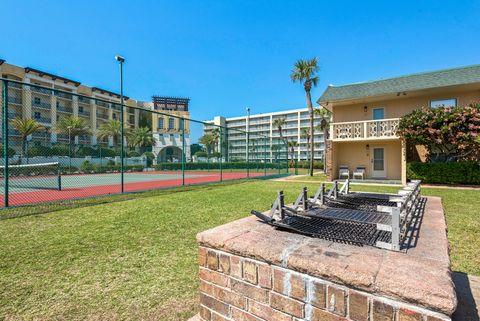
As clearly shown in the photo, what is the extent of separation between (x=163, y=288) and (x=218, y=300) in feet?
4.10

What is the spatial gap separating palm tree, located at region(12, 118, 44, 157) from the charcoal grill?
10012mm

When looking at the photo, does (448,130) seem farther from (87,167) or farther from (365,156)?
(87,167)

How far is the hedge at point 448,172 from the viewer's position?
41.6ft

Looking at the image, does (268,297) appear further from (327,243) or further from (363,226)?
(363,226)

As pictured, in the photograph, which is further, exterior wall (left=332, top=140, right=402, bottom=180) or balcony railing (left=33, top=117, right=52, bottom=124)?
exterior wall (left=332, top=140, right=402, bottom=180)

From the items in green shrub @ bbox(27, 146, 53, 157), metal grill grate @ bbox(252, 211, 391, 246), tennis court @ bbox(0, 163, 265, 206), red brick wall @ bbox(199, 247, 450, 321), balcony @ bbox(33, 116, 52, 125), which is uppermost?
balcony @ bbox(33, 116, 52, 125)

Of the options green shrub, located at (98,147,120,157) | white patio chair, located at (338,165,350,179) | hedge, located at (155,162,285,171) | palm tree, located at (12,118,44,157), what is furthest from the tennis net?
white patio chair, located at (338,165,350,179)

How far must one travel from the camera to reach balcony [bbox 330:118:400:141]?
15594 mm

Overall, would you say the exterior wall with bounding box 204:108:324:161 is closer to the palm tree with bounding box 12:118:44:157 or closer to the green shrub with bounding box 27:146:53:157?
the green shrub with bounding box 27:146:53:157

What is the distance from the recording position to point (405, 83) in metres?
16.2

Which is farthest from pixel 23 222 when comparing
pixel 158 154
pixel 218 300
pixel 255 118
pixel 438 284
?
pixel 255 118

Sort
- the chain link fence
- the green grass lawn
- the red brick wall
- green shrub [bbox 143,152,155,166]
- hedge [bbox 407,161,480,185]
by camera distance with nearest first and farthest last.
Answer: the red brick wall, the green grass lawn, the chain link fence, hedge [bbox 407,161,480,185], green shrub [bbox 143,152,155,166]

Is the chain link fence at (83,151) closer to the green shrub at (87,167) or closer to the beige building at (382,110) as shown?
the green shrub at (87,167)

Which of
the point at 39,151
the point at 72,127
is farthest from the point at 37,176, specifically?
the point at 72,127
